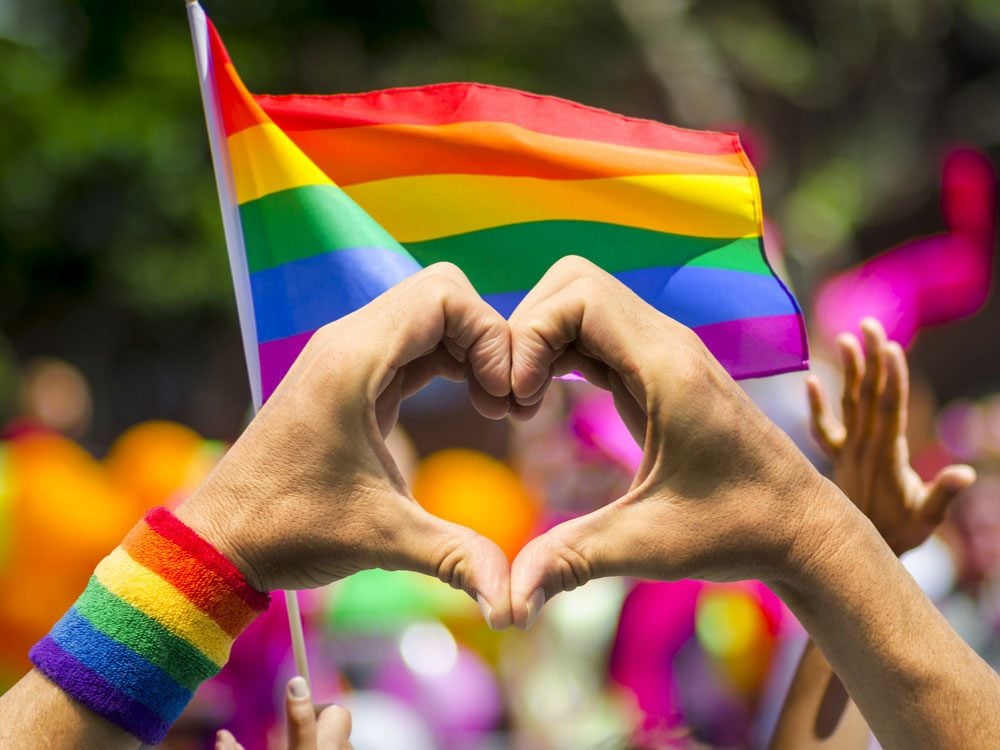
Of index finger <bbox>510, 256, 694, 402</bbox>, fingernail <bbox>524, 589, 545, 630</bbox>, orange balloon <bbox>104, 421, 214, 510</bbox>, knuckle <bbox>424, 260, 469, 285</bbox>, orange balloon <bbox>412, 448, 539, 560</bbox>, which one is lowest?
orange balloon <bbox>412, 448, 539, 560</bbox>

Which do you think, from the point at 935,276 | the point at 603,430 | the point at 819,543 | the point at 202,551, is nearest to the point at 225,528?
the point at 202,551

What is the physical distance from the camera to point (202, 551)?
126 centimetres

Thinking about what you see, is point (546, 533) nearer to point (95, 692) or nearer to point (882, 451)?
point (95, 692)

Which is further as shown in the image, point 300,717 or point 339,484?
point 300,717

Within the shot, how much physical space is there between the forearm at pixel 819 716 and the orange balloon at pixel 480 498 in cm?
198

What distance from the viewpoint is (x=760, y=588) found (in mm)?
3725

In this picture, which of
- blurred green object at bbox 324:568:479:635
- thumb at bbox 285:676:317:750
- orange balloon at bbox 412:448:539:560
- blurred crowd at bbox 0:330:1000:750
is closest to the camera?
thumb at bbox 285:676:317:750

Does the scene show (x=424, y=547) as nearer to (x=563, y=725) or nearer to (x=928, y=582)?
(x=563, y=725)

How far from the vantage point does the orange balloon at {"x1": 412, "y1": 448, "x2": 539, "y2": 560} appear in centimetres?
425

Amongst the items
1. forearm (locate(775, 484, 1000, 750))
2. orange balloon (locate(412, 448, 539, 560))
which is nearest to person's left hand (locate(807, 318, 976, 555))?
forearm (locate(775, 484, 1000, 750))

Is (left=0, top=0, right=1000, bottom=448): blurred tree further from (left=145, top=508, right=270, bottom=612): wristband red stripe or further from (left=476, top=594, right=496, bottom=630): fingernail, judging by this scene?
(left=476, top=594, right=496, bottom=630): fingernail

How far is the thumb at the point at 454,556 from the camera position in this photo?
4.02 ft

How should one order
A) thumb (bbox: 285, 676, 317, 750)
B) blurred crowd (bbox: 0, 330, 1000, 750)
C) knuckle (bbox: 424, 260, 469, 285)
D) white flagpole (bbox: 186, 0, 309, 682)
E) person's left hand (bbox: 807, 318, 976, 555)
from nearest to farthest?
1. knuckle (bbox: 424, 260, 469, 285)
2. thumb (bbox: 285, 676, 317, 750)
3. person's left hand (bbox: 807, 318, 976, 555)
4. white flagpole (bbox: 186, 0, 309, 682)
5. blurred crowd (bbox: 0, 330, 1000, 750)

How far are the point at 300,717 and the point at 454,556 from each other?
69cm
